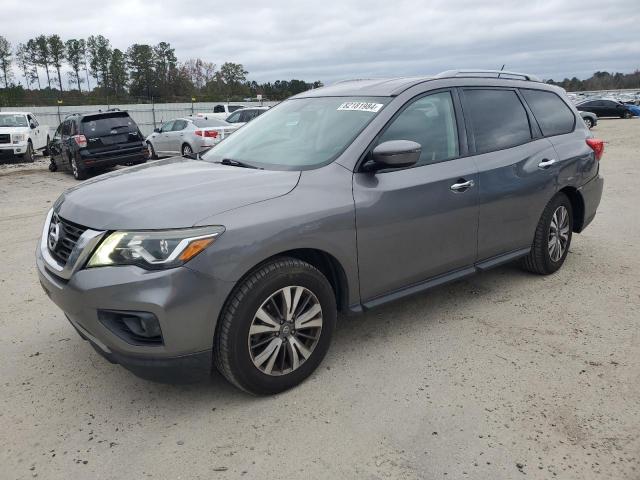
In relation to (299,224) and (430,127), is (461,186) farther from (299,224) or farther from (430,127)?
Answer: (299,224)

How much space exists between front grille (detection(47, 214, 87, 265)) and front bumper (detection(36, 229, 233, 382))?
0.67 feet

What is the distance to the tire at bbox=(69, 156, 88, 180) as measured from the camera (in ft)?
44.3

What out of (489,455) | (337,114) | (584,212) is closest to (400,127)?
(337,114)

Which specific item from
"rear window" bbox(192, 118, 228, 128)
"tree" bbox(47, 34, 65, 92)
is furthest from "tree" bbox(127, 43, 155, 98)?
"rear window" bbox(192, 118, 228, 128)

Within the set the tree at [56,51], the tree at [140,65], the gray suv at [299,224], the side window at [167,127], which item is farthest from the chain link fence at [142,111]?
the tree at [56,51]

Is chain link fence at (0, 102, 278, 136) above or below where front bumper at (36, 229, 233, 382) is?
above

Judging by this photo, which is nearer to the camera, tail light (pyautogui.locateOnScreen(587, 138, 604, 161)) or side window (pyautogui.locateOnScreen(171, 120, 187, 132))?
tail light (pyautogui.locateOnScreen(587, 138, 604, 161))

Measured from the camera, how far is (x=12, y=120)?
18.2m

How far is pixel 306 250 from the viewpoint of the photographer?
3.20 meters

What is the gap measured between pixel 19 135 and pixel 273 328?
57.7 ft

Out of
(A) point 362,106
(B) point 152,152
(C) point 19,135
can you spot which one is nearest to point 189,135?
(B) point 152,152

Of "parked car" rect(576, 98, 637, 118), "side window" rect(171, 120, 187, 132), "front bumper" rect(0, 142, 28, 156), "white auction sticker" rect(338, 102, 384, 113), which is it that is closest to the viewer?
"white auction sticker" rect(338, 102, 384, 113)

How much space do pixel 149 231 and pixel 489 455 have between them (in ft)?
6.47

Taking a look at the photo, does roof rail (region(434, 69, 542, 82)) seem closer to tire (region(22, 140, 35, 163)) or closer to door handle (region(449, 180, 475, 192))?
door handle (region(449, 180, 475, 192))
